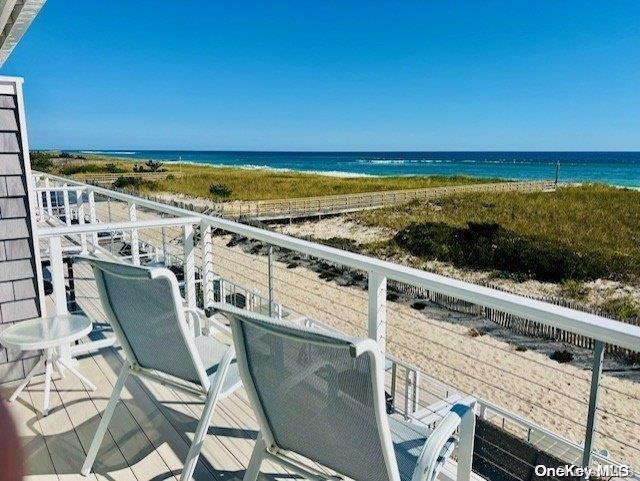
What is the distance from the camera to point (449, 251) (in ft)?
54.9

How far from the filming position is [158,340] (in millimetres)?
1902

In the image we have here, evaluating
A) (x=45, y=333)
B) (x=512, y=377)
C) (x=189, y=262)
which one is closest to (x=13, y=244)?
(x=45, y=333)

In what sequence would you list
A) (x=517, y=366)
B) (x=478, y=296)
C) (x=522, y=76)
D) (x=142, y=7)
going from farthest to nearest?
(x=522, y=76), (x=142, y=7), (x=517, y=366), (x=478, y=296)

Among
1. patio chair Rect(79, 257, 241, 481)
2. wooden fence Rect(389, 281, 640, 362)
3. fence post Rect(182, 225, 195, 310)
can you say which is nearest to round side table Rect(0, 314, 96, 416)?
patio chair Rect(79, 257, 241, 481)

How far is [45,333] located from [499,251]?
15935 millimetres

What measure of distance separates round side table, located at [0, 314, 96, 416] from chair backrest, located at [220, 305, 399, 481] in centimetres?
143

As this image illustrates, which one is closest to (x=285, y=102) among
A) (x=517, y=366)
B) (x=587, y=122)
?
(x=587, y=122)

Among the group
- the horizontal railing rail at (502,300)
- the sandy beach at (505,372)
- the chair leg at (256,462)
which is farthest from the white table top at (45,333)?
the sandy beach at (505,372)

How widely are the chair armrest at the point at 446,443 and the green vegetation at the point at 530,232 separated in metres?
13.5

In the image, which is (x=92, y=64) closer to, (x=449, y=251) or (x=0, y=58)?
(x=449, y=251)

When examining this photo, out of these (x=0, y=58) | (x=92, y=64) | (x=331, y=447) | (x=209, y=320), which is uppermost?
(x=92, y=64)

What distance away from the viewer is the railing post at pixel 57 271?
2.95m

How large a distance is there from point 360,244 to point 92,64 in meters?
28.5

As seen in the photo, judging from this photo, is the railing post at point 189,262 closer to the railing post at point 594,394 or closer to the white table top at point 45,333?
the white table top at point 45,333
